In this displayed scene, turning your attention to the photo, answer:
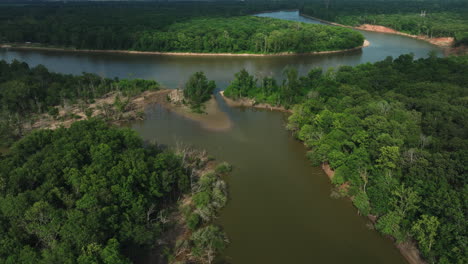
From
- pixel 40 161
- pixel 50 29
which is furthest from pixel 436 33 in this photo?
pixel 50 29

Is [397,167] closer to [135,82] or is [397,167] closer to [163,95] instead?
[163,95]

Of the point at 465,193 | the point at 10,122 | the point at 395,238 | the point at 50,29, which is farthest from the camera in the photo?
the point at 50,29

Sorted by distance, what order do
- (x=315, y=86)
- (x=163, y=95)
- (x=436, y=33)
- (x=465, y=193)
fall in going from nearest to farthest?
(x=465, y=193)
(x=315, y=86)
(x=163, y=95)
(x=436, y=33)

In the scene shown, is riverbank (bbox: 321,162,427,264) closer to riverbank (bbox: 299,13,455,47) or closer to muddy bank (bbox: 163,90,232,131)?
muddy bank (bbox: 163,90,232,131)

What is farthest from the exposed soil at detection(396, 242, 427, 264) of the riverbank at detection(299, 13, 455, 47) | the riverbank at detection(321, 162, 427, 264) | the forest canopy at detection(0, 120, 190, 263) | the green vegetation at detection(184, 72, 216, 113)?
the riverbank at detection(299, 13, 455, 47)

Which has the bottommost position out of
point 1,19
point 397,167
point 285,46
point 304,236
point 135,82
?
point 304,236

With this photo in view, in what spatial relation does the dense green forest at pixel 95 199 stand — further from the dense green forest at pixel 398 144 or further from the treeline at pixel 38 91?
the treeline at pixel 38 91

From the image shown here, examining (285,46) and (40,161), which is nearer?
(40,161)

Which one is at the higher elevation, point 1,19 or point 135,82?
point 1,19
